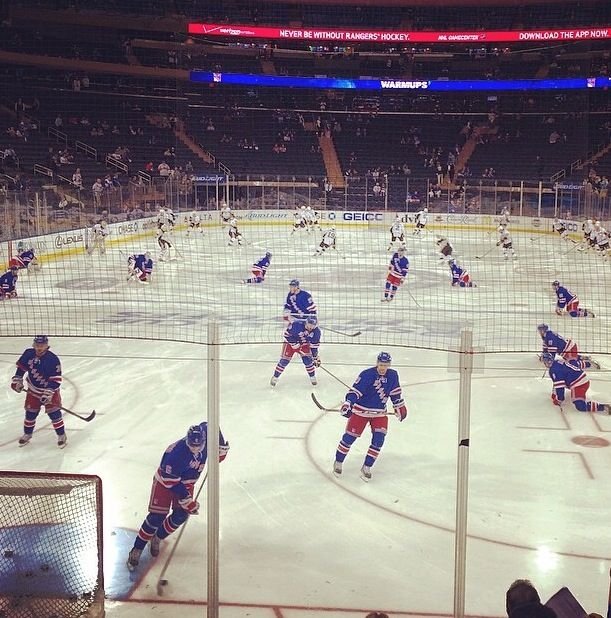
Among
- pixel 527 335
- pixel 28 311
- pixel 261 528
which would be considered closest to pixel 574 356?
pixel 527 335

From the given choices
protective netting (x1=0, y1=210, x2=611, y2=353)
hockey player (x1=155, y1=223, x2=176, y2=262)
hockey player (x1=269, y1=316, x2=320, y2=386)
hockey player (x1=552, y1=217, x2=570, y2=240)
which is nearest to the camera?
hockey player (x1=269, y1=316, x2=320, y2=386)

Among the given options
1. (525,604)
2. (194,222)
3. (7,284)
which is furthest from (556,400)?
(194,222)

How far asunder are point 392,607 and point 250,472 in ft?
7.56

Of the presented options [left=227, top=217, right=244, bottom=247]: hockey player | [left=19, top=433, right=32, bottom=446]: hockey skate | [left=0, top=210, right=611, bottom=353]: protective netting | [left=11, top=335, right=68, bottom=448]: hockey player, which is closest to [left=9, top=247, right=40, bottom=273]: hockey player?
[left=0, top=210, right=611, bottom=353]: protective netting

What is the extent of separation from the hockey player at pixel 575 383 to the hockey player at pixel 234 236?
1480 centimetres

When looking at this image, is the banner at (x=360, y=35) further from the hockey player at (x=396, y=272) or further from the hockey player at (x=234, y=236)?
the hockey player at (x=396, y=272)

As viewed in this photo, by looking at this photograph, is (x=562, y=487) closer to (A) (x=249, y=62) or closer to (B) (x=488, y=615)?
(B) (x=488, y=615)

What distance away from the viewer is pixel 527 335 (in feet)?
38.5

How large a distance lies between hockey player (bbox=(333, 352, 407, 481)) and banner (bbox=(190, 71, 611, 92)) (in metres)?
A: 29.7

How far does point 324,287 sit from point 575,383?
8.31 metres

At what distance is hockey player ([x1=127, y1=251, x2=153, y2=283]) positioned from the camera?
1588cm

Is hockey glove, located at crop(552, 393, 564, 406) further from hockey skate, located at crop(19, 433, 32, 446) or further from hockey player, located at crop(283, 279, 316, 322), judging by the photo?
hockey skate, located at crop(19, 433, 32, 446)

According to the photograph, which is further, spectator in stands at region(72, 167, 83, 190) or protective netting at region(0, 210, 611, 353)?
spectator in stands at region(72, 167, 83, 190)

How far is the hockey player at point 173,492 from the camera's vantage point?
5.11 m
